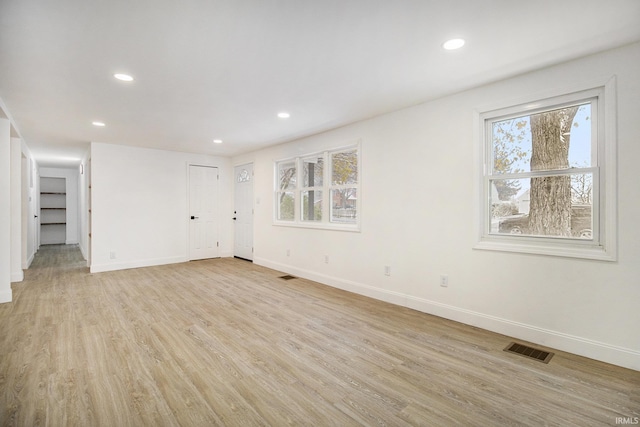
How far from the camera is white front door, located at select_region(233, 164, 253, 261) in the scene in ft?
22.6

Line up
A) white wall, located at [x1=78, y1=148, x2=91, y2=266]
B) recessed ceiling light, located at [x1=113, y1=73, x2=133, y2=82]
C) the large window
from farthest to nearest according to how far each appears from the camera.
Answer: white wall, located at [x1=78, y1=148, x2=91, y2=266], the large window, recessed ceiling light, located at [x1=113, y1=73, x2=133, y2=82]

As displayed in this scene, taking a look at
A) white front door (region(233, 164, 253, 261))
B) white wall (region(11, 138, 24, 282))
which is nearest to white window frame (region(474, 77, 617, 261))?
white front door (region(233, 164, 253, 261))

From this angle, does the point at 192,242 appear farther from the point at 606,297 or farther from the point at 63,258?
the point at 606,297

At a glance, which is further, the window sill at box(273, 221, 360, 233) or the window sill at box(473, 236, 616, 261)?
the window sill at box(273, 221, 360, 233)

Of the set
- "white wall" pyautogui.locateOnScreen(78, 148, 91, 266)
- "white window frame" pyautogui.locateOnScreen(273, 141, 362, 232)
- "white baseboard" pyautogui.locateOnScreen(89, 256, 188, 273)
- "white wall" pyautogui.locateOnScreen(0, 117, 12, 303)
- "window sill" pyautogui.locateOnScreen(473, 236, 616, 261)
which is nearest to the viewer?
"window sill" pyautogui.locateOnScreen(473, 236, 616, 261)

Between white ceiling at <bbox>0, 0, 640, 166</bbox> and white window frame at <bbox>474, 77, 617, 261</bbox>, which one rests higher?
white ceiling at <bbox>0, 0, 640, 166</bbox>

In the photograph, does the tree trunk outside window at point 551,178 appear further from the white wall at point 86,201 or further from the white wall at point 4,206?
the white wall at point 86,201

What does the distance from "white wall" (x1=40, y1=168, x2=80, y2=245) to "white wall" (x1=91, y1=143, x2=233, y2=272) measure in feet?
17.9

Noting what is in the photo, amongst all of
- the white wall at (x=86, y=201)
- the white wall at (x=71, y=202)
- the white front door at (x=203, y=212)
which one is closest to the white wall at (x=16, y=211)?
the white wall at (x=86, y=201)

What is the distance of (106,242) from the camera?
5777 millimetres

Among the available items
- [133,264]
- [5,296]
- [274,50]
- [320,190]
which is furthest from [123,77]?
[133,264]

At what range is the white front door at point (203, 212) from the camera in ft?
22.6

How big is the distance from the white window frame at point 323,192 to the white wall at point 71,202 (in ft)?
26.2

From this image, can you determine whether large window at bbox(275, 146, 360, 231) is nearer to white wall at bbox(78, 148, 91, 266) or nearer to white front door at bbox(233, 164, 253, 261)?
white front door at bbox(233, 164, 253, 261)
